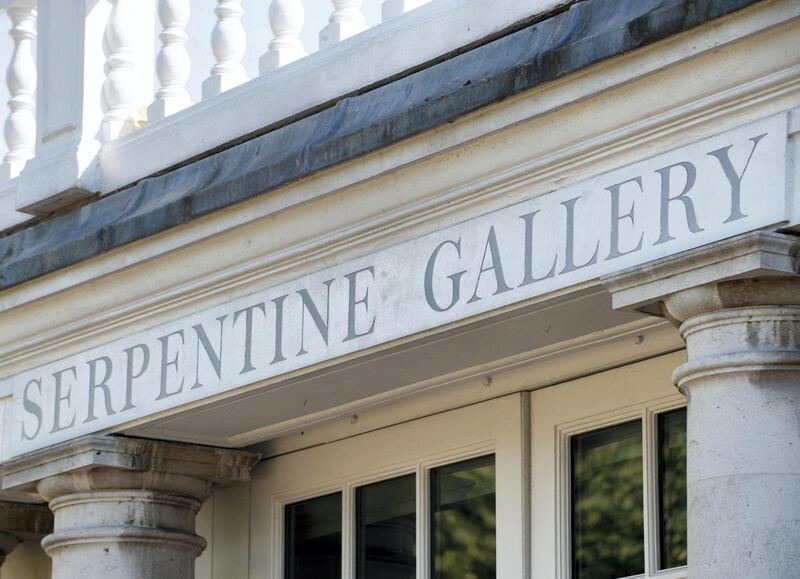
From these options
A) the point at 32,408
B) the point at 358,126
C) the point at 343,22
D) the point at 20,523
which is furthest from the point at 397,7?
the point at 20,523

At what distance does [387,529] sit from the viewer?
367 inches

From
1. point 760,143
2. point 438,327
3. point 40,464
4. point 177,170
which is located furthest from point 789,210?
point 40,464

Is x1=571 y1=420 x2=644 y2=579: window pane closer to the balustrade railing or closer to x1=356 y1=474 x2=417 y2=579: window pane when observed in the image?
x1=356 y1=474 x2=417 y2=579: window pane

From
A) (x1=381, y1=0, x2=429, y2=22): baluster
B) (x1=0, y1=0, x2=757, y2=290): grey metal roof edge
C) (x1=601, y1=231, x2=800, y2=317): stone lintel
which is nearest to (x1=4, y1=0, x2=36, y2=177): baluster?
(x1=0, y1=0, x2=757, y2=290): grey metal roof edge

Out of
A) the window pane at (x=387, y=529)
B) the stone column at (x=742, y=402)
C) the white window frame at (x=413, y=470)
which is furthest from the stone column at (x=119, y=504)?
the stone column at (x=742, y=402)

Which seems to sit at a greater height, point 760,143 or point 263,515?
point 760,143

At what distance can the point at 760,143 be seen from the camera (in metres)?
6.91

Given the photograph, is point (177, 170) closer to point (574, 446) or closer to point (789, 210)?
point (574, 446)

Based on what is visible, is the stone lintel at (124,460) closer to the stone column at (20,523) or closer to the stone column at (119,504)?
the stone column at (119,504)

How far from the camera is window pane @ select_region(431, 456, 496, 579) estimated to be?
8875mm

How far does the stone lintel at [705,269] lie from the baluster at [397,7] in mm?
1829

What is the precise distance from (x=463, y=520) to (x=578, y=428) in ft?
2.33

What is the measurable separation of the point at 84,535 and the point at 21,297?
1070mm

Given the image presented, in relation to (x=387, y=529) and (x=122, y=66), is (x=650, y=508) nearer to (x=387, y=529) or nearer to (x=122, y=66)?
(x=387, y=529)
